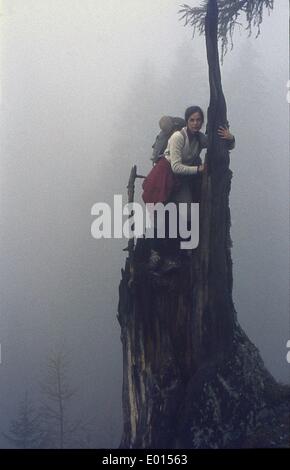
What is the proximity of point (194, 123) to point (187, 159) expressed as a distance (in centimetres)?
24

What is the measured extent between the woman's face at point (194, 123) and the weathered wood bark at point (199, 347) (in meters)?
0.07

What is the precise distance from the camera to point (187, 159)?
10.5 feet

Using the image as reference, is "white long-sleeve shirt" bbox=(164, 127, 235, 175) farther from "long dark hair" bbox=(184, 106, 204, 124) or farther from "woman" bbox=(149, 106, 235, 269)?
"long dark hair" bbox=(184, 106, 204, 124)

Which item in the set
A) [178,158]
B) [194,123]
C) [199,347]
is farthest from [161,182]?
[199,347]

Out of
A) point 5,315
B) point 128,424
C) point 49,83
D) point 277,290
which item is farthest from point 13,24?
point 128,424

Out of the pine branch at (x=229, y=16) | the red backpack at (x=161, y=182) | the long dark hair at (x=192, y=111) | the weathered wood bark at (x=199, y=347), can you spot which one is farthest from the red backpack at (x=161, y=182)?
the pine branch at (x=229, y=16)

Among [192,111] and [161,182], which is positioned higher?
[192,111]

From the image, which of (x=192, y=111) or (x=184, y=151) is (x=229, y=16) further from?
(x=184, y=151)

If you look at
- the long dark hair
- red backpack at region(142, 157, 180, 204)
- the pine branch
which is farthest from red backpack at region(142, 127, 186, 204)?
the pine branch

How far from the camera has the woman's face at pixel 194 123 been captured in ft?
10.6

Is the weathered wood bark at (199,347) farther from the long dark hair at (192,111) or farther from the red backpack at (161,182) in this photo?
the red backpack at (161,182)

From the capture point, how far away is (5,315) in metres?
3.45

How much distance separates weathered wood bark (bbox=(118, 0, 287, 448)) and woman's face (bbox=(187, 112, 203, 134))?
0.23ft

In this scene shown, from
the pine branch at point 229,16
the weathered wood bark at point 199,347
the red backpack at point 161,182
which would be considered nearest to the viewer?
the weathered wood bark at point 199,347
